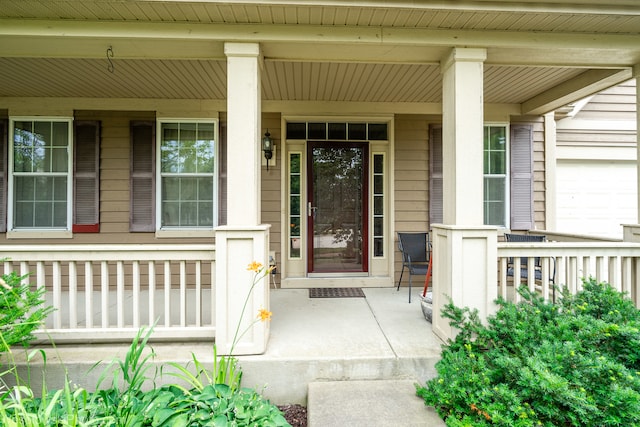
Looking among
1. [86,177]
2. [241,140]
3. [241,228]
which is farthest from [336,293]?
[86,177]

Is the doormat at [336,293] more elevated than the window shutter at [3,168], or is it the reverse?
the window shutter at [3,168]

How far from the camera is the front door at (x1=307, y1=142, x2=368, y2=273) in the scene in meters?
4.32

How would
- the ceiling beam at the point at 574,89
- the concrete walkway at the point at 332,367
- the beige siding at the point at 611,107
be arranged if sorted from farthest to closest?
1. the beige siding at the point at 611,107
2. the ceiling beam at the point at 574,89
3. the concrete walkway at the point at 332,367

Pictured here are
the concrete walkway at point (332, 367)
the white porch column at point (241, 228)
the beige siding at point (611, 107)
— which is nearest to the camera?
the concrete walkway at point (332, 367)

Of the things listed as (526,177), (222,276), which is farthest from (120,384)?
(526,177)

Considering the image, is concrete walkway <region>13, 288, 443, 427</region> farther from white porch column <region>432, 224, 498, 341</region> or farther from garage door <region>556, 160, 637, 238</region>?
garage door <region>556, 160, 637, 238</region>

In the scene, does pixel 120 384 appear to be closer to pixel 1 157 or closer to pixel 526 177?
pixel 1 157

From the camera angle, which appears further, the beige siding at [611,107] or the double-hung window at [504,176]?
the beige siding at [611,107]

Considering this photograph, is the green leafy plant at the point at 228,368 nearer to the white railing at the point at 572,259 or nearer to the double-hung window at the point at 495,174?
the white railing at the point at 572,259

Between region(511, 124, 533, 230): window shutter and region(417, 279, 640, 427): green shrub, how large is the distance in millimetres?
2305

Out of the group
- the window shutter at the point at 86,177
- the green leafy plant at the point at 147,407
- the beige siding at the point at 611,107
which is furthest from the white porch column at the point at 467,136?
the window shutter at the point at 86,177

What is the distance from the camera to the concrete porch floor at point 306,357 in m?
2.21

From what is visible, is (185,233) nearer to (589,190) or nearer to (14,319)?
(14,319)

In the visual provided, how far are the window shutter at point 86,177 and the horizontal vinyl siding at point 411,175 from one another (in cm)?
385
